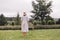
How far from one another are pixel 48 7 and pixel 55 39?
1435 inches

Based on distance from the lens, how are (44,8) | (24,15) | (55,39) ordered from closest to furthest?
(55,39) < (24,15) < (44,8)

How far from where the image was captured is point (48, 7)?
165 ft

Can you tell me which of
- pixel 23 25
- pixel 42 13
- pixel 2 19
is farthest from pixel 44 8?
pixel 23 25

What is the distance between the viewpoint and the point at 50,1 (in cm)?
5150

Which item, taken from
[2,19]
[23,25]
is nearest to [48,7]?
[2,19]

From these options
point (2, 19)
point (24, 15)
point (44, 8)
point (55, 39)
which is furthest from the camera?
point (44, 8)

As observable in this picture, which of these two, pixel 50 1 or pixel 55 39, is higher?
pixel 50 1

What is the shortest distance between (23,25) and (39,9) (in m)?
33.7

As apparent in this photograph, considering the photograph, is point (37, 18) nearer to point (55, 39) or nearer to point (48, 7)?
point (48, 7)

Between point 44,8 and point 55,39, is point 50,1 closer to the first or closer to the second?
point 44,8

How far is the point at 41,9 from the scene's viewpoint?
1960 inches

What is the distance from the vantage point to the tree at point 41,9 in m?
49.7

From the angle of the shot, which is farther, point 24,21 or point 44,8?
point 44,8

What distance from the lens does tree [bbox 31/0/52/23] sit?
49656 millimetres
